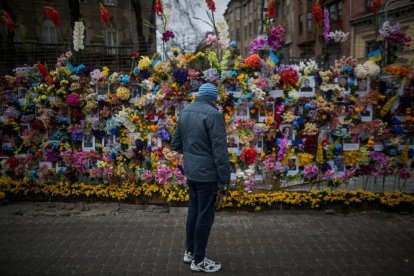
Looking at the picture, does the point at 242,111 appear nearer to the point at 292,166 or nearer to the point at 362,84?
the point at 292,166

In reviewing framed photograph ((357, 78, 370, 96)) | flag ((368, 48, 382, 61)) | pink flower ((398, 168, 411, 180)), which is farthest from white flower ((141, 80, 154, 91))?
pink flower ((398, 168, 411, 180))

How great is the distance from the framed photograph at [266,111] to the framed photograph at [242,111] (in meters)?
0.24

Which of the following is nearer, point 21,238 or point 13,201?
point 21,238

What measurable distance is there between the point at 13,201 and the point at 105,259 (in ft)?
11.2

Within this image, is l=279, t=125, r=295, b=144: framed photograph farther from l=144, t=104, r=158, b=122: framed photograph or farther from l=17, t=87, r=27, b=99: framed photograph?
l=17, t=87, r=27, b=99: framed photograph

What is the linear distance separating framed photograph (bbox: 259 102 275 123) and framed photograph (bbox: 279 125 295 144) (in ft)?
1.03

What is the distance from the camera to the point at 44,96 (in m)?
6.34

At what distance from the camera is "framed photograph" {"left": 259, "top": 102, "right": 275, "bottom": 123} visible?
6.05 meters

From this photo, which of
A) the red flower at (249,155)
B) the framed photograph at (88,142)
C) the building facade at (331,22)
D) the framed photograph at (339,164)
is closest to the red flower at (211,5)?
the building facade at (331,22)

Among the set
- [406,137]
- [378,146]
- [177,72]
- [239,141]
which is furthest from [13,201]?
[406,137]

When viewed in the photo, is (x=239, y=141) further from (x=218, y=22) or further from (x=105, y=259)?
(x=105, y=259)

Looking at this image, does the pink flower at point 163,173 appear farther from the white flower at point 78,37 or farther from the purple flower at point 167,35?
the white flower at point 78,37

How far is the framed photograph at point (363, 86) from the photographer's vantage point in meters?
5.96

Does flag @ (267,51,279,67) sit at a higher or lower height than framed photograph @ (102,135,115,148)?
higher
